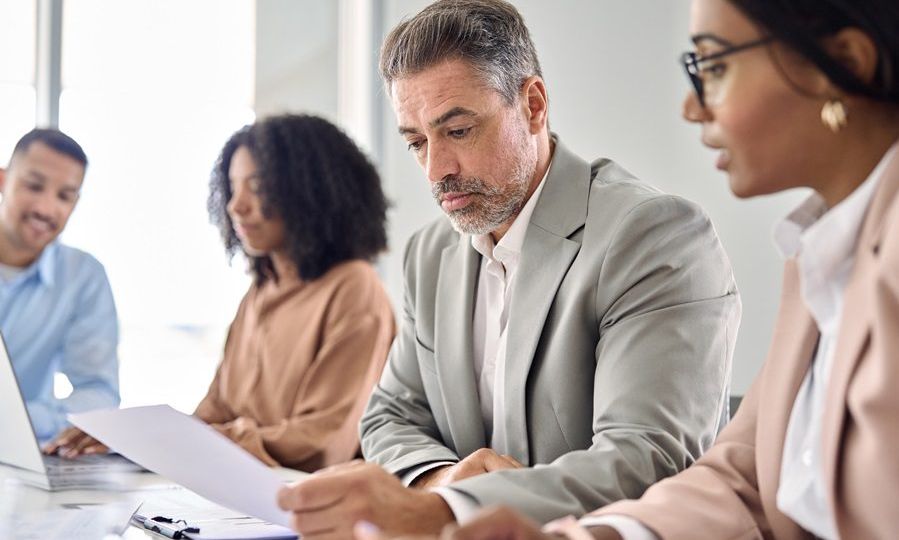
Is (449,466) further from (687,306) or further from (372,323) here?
(372,323)

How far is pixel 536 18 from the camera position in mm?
4121

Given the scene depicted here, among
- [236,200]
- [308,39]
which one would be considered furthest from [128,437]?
[308,39]

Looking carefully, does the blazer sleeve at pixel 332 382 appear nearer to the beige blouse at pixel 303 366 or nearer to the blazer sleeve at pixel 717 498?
the beige blouse at pixel 303 366

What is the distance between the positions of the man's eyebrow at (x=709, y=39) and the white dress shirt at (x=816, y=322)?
7.2 inches

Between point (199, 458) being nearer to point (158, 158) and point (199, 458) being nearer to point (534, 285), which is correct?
point (534, 285)

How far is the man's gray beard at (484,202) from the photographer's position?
193 centimetres

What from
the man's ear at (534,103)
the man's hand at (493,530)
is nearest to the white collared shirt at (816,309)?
the man's hand at (493,530)

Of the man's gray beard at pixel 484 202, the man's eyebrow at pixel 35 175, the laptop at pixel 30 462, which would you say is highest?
the man's gray beard at pixel 484 202

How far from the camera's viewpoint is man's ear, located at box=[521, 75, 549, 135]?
2004mm

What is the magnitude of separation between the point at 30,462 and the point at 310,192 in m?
1.33

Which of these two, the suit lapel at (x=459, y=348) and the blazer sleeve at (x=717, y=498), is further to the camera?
the suit lapel at (x=459, y=348)

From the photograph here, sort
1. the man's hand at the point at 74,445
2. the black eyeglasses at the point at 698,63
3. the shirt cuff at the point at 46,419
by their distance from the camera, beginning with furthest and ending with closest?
the shirt cuff at the point at 46,419 → the man's hand at the point at 74,445 → the black eyeglasses at the point at 698,63

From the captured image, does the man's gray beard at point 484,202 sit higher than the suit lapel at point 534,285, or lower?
higher

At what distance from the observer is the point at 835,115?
0.99m
